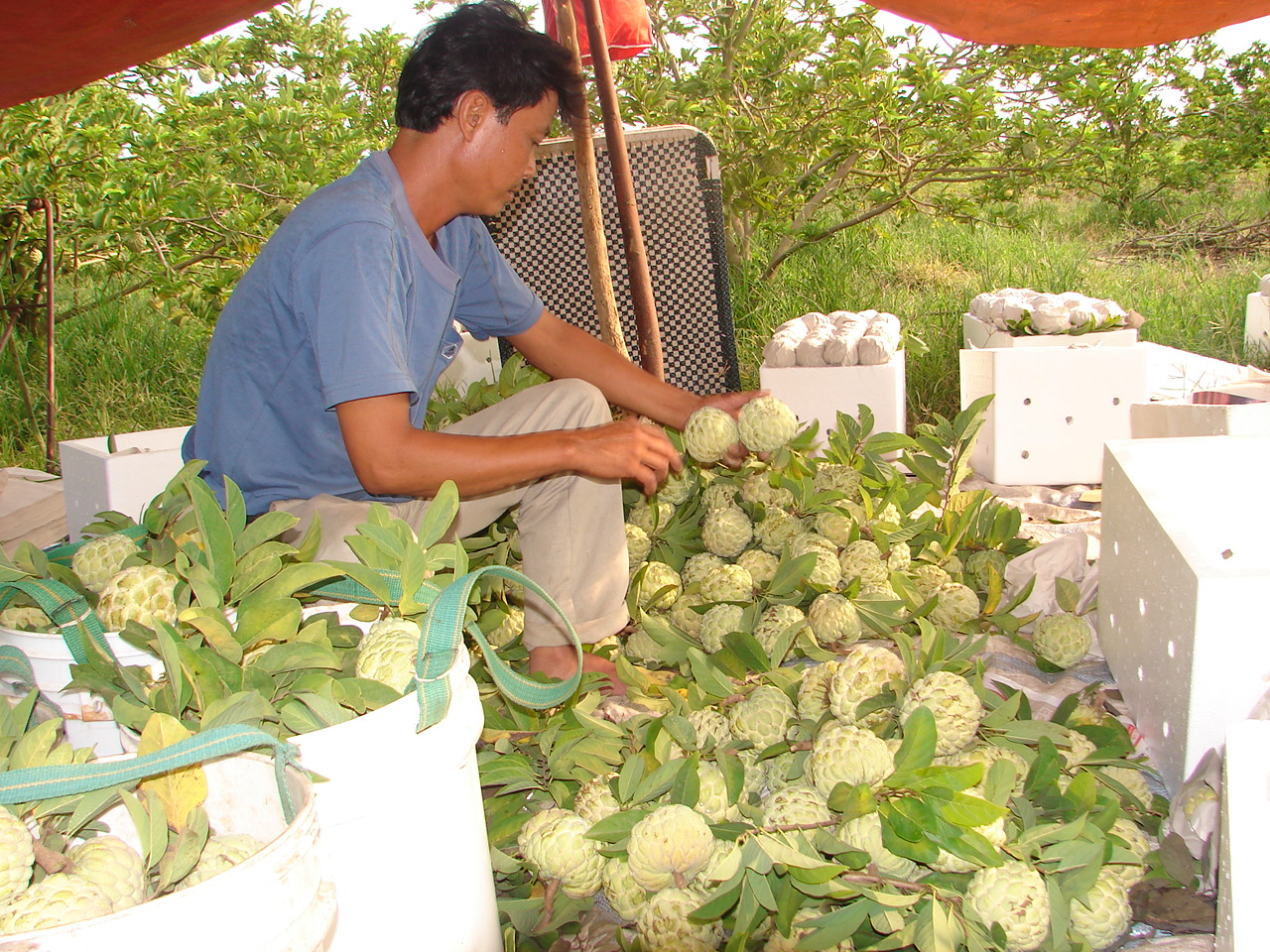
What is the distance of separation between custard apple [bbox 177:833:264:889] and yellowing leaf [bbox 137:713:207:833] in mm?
40

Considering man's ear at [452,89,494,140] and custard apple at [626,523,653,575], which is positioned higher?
man's ear at [452,89,494,140]

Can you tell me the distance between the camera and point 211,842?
33.1 inches

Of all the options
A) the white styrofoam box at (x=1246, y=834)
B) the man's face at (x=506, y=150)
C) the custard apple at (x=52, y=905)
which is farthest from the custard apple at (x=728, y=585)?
the custard apple at (x=52, y=905)

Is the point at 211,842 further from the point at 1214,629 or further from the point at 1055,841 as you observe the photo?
the point at 1214,629

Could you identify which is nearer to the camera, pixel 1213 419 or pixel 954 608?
pixel 954 608

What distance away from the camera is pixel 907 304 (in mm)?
5805

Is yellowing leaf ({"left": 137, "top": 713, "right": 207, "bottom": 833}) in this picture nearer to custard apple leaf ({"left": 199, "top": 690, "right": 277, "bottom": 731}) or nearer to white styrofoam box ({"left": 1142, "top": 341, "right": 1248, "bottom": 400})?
custard apple leaf ({"left": 199, "top": 690, "right": 277, "bottom": 731})

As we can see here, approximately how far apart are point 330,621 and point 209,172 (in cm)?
392

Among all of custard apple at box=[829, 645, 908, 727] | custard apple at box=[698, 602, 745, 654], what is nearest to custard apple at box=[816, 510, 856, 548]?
custard apple at box=[698, 602, 745, 654]

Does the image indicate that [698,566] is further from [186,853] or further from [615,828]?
[186,853]

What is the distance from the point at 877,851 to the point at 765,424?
39.8 inches

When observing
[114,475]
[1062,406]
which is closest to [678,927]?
[114,475]

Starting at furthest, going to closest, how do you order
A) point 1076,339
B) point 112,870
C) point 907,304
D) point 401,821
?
point 907,304
point 1076,339
point 401,821
point 112,870

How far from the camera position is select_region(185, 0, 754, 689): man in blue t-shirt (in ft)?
5.34
